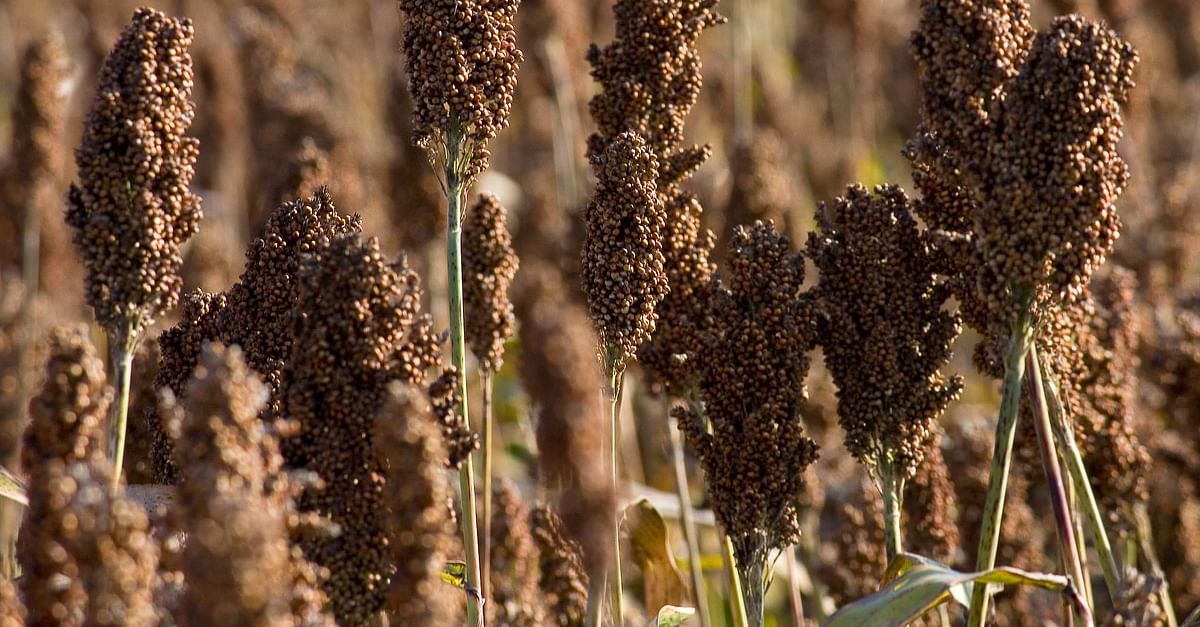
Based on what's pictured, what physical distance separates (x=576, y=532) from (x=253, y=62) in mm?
6190

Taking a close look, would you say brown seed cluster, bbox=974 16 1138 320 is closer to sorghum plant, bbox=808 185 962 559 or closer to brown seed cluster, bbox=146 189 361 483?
sorghum plant, bbox=808 185 962 559

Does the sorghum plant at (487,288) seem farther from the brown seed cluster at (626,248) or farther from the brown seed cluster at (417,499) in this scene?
the brown seed cluster at (417,499)

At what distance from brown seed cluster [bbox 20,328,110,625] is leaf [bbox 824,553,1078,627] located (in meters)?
1.49

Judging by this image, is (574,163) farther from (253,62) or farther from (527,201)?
(253,62)

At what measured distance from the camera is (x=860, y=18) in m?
8.88

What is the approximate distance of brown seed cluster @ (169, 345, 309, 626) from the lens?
6.00ft

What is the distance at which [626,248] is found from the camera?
287 cm

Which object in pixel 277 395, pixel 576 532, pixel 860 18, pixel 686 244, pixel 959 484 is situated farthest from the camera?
pixel 860 18

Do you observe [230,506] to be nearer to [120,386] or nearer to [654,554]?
[120,386]

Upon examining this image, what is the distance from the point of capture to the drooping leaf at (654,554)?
3.75 meters

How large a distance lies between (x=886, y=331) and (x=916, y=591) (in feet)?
2.15

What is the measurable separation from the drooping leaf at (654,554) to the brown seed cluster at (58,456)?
1769mm

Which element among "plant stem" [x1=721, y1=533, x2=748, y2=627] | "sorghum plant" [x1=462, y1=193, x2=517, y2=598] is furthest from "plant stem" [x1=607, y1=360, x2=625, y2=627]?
"sorghum plant" [x1=462, y1=193, x2=517, y2=598]

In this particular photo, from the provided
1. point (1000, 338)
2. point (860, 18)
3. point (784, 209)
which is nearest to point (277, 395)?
point (1000, 338)
